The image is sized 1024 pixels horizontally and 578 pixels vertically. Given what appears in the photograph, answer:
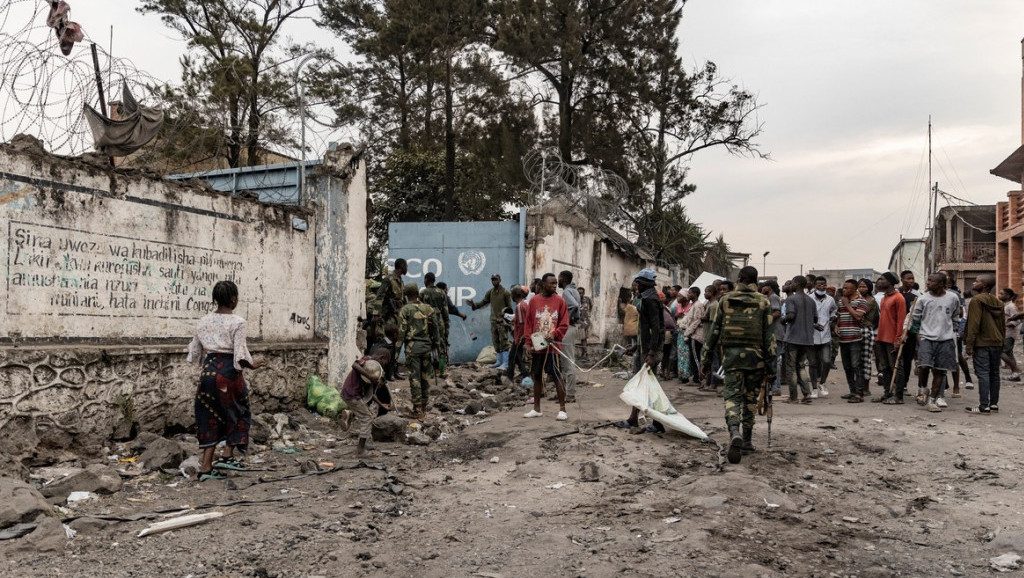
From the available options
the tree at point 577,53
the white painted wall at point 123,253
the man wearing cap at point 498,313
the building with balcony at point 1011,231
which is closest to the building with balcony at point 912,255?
the building with balcony at point 1011,231

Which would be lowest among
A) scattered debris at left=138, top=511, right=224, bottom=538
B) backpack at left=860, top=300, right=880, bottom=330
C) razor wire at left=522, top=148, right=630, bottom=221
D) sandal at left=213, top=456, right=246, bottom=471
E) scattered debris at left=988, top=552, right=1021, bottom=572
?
scattered debris at left=138, top=511, right=224, bottom=538

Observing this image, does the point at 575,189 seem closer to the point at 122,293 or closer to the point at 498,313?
the point at 498,313

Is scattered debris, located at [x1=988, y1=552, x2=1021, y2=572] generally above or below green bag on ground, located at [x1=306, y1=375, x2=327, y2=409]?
below

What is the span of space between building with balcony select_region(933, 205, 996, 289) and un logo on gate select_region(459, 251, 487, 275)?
24.7 m

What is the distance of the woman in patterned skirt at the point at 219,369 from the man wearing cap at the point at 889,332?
7.01 meters

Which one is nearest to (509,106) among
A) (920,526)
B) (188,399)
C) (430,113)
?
(430,113)

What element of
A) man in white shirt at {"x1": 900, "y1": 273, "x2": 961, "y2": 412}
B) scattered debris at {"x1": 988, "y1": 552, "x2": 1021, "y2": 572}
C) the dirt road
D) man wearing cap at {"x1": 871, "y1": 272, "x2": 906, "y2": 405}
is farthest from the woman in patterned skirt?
man wearing cap at {"x1": 871, "y1": 272, "x2": 906, "y2": 405}

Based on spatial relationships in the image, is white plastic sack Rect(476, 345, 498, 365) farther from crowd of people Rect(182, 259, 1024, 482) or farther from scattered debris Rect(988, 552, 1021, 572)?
scattered debris Rect(988, 552, 1021, 572)

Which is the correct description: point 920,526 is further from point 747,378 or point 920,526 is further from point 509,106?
point 509,106

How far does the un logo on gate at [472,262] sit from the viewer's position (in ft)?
48.0

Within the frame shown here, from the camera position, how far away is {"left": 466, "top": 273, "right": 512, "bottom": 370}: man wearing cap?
1263 centimetres

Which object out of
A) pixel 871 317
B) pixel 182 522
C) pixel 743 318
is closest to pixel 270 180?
pixel 182 522

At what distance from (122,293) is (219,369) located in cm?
161

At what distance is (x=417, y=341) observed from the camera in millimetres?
8258
